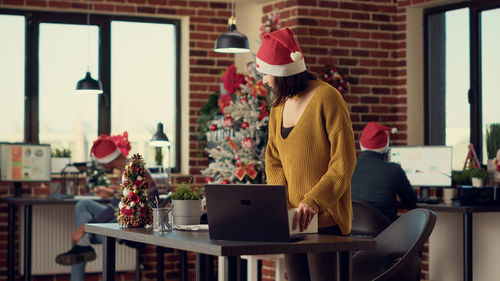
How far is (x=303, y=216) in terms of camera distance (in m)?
2.65

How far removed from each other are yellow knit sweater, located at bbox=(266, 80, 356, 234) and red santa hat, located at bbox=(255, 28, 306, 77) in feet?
Answer: 0.34

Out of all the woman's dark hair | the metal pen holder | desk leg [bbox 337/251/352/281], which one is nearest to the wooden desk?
desk leg [bbox 337/251/352/281]

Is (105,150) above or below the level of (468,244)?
above

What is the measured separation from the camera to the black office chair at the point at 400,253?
10.1ft

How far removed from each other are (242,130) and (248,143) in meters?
0.17

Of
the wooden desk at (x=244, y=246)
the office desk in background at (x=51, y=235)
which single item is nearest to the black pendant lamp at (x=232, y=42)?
the office desk in background at (x=51, y=235)

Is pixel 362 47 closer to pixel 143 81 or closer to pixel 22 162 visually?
pixel 143 81

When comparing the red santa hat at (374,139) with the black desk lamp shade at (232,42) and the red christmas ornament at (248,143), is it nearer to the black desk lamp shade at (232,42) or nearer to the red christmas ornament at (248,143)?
the red christmas ornament at (248,143)

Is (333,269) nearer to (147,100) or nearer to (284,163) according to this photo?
(284,163)

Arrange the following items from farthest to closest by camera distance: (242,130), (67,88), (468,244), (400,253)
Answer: (67,88), (242,130), (468,244), (400,253)

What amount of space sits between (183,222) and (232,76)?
128 inches

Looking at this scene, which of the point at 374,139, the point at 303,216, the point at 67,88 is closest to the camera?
the point at 303,216

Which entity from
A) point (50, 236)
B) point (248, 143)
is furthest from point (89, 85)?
point (248, 143)

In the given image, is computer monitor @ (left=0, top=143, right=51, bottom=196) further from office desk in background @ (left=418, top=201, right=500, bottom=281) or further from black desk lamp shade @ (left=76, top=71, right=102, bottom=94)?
office desk in background @ (left=418, top=201, right=500, bottom=281)
